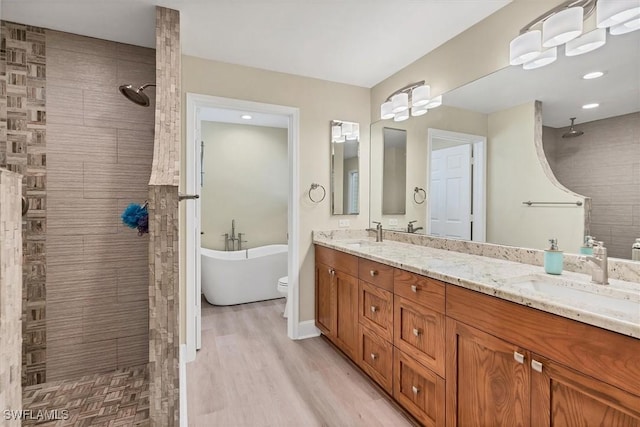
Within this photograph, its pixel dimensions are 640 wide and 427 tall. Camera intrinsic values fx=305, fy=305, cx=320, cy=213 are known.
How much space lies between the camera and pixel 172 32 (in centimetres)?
191

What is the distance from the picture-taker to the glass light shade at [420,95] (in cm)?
246

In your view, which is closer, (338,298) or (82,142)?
(82,142)

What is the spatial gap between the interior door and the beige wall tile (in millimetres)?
2511

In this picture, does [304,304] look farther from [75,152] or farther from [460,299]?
[75,152]

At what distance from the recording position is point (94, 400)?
1878mm

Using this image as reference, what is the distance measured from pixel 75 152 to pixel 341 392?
8.17 ft

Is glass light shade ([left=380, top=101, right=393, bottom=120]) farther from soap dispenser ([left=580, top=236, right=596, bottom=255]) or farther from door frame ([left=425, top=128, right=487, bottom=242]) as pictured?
soap dispenser ([left=580, top=236, right=596, bottom=255])

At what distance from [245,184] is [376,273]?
308 centimetres

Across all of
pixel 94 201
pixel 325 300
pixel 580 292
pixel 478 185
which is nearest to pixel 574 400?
pixel 580 292

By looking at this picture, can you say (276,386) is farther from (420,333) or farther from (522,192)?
(522,192)

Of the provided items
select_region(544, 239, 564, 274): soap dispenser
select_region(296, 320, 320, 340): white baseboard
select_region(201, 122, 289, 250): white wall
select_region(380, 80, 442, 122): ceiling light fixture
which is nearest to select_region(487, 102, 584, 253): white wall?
select_region(544, 239, 564, 274): soap dispenser

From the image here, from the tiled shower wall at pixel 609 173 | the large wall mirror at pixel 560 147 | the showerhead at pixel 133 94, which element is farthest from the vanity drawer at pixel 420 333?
the showerhead at pixel 133 94

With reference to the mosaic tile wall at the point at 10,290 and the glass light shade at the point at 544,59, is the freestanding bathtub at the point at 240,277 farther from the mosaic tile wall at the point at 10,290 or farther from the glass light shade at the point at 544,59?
the glass light shade at the point at 544,59

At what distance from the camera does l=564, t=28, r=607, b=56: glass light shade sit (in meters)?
1.46
